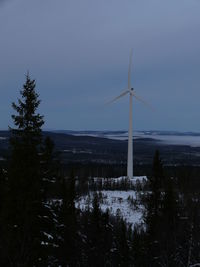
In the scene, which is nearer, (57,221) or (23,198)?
(23,198)

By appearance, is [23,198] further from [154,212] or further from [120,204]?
[120,204]

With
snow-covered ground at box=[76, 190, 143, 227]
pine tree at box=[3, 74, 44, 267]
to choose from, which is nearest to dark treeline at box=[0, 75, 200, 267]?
pine tree at box=[3, 74, 44, 267]

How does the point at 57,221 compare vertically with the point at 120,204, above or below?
above

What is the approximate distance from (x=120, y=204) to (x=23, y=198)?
107 metres

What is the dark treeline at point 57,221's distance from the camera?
2236cm

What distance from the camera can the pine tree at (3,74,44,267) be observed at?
22.1 meters

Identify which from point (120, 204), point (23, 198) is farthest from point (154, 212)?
point (120, 204)

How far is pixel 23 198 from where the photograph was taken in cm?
2202

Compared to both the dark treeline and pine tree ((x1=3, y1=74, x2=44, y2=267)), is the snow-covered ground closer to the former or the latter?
the dark treeline

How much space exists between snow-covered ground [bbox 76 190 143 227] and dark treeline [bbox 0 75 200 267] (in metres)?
16.9

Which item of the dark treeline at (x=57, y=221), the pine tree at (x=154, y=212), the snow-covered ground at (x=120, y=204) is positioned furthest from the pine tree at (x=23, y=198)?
the snow-covered ground at (x=120, y=204)

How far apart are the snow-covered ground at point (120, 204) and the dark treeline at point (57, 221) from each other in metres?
16.9

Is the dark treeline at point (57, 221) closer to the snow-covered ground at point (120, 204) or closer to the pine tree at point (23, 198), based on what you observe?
the pine tree at point (23, 198)

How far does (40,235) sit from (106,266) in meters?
39.1
